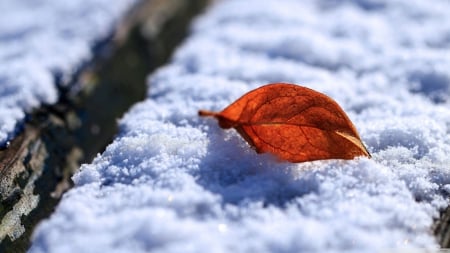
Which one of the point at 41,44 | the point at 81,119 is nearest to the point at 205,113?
the point at 81,119

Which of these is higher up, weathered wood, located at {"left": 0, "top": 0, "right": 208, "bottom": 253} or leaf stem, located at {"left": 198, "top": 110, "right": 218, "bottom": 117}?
weathered wood, located at {"left": 0, "top": 0, "right": 208, "bottom": 253}

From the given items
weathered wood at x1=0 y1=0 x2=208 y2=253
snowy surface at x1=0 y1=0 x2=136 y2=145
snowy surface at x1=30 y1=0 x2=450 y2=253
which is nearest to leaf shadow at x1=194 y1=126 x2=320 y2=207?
snowy surface at x1=30 y1=0 x2=450 y2=253

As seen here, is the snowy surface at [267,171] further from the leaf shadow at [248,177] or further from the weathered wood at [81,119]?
the weathered wood at [81,119]

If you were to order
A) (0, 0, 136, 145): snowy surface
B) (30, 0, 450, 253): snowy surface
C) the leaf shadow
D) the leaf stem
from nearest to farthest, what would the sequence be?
(30, 0, 450, 253): snowy surface, the leaf shadow, the leaf stem, (0, 0, 136, 145): snowy surface

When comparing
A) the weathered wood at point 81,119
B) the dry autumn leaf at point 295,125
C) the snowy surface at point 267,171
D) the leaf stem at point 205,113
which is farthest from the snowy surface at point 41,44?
the dry autumn leaf at point 295,125

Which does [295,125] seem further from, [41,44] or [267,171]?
[41,44]

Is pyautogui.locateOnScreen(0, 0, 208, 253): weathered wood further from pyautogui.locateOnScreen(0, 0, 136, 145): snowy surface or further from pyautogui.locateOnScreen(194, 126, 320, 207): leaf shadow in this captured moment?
pyautogui.locateOnScreen(194, 126, 320, 207): leaf shadow

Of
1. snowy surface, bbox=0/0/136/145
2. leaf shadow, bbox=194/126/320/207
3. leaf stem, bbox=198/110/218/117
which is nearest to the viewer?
leaf shadow, bbox=194/126/320/207
